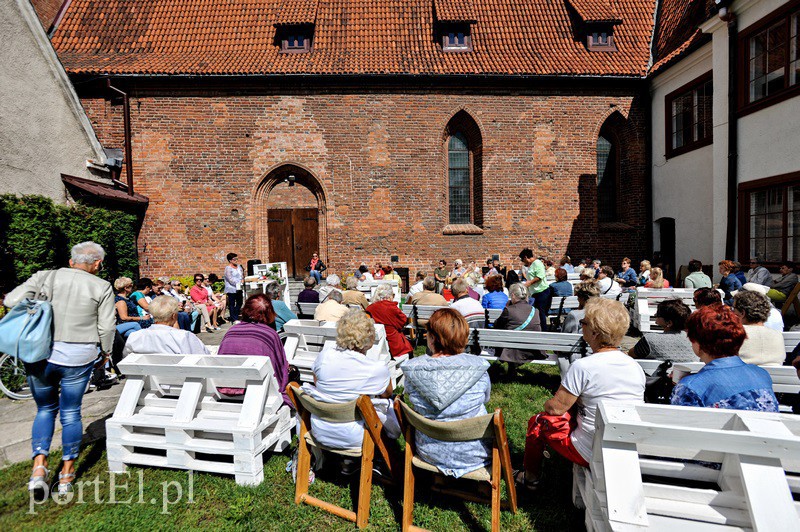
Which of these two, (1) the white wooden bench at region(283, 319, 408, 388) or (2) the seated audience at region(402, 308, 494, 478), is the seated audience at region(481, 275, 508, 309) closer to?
(1) the white wooden bench at region(283, 319, 408, 388)

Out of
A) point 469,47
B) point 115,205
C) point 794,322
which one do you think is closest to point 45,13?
point 115,205

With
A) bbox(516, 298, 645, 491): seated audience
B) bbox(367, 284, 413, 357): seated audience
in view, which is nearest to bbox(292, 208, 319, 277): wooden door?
bbox(367, 284, 413, 357): seated audience

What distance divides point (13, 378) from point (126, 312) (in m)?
1.44

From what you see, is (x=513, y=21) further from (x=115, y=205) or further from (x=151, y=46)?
(x=115, y=205)

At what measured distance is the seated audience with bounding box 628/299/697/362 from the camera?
4.08 m

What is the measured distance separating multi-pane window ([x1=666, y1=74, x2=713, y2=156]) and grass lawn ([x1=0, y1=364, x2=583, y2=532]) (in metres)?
11.5

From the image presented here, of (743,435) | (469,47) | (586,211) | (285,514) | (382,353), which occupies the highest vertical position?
(469,47)

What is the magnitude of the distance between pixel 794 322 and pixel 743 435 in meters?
8.02

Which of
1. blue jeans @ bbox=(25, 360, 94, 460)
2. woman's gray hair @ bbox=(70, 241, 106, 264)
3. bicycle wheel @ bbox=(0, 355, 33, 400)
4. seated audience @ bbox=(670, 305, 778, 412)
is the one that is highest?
woman's gray hair @ bbox=(70, 241, 106, 264)

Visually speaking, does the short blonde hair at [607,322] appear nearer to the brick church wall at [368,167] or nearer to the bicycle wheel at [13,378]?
the bicycle wheel at [13,378]

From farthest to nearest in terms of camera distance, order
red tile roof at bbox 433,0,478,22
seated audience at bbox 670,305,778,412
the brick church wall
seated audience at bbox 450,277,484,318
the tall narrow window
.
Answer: the tall narrow window → red tile roof at bbox 433,0,478,22 → the brick church wall → seated audience at bbox 450,277,484,318 → seated audience at bbox 670,305,778,412

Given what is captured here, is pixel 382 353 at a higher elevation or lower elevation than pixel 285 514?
higher

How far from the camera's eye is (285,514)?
10.4 ft

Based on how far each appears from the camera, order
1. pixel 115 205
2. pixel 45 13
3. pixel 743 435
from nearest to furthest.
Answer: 1. pixel 743 435
2. pixel 115 205
3. pixel 45 13
